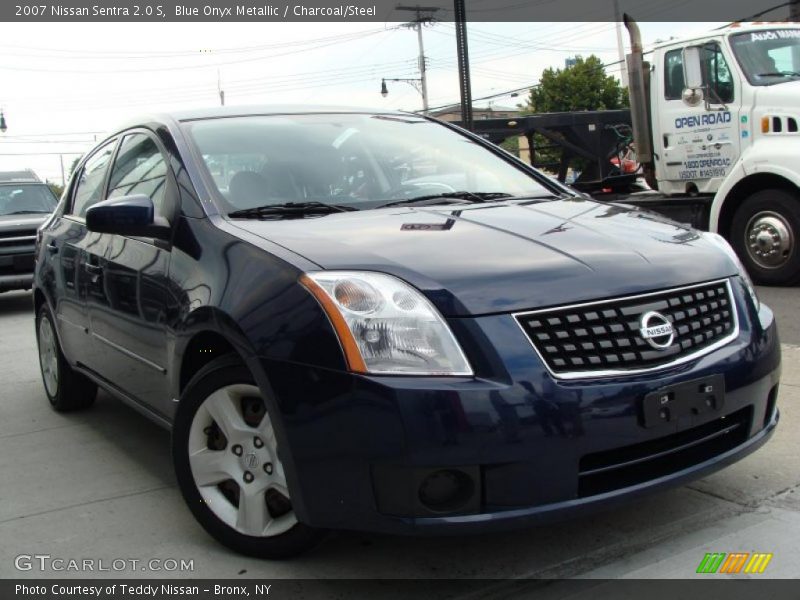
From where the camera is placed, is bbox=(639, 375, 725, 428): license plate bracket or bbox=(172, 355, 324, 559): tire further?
bbox=(172, 355, 324, 559): tire

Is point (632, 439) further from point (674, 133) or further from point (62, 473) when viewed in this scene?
point (674, 133)

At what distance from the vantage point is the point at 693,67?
856 centimetres

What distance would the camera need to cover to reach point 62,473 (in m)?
4.19

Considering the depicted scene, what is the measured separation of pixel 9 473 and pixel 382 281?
8.52 feet

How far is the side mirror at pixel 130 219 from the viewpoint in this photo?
337cm

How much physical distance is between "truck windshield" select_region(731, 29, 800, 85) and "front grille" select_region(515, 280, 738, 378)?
6399mm

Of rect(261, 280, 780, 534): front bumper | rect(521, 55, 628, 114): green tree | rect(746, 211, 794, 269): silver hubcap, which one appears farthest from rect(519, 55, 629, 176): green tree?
rect(261, 280, 780, 534): front bumper

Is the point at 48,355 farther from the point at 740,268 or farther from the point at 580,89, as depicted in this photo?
the point at 580,89

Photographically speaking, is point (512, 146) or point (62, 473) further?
point (512, 146)

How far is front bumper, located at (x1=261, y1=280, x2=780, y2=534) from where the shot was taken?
2.41 m

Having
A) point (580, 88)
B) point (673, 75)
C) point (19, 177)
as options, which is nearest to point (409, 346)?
point (673, 75)

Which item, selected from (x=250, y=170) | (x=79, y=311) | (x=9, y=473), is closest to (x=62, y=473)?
(x=9, y=473)

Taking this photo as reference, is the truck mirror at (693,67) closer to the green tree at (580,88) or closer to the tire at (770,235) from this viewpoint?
the tire at (770,235)

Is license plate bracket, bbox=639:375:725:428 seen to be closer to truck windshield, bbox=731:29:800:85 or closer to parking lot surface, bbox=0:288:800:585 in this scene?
parking lot surface, bbox=0:288:800:585
